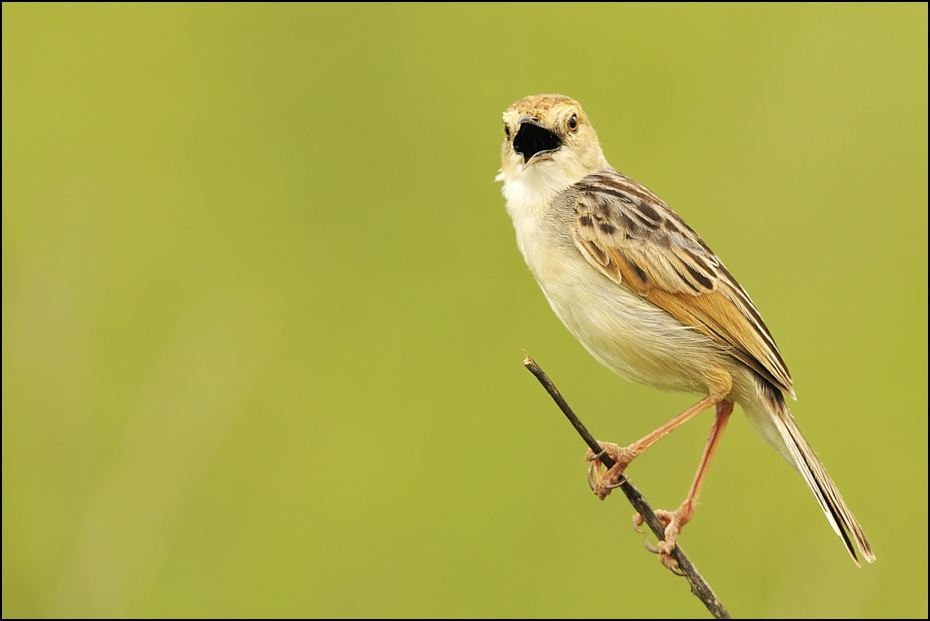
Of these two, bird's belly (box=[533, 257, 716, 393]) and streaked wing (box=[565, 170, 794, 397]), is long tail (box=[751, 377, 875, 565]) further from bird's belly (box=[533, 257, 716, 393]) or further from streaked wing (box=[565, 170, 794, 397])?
bird's belly (box=[533, 257, 716, 393])

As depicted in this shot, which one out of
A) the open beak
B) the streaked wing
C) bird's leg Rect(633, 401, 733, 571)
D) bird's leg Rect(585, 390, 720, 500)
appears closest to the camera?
bird's leg Rect(585, 390, 720, 500)

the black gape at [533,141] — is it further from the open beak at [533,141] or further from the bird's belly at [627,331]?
the bird's belly at [627,331]

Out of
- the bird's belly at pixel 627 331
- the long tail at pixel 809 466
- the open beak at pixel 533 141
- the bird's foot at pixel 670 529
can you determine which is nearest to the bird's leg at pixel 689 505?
the bird's foot at pixel 670 529

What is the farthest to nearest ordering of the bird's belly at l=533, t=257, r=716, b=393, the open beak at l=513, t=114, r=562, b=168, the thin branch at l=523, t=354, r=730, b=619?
the open beak at l=513, t=114, r=562, b=168
the bird's belly at l=533, t=257, r=716, b=393
the thin branch at l=523, t=354, r=730, b=619

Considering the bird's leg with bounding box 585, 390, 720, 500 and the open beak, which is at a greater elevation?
the open beak

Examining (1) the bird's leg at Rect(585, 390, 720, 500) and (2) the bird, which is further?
(2) the bird

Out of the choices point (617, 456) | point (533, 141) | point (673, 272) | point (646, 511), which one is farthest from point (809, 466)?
point (533, 141)

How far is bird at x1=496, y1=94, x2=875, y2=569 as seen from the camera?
4387 mm

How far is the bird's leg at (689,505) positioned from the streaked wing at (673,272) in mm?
→ 383

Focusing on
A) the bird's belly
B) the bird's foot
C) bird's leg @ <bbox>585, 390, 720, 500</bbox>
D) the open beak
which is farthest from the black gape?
the bird's foot

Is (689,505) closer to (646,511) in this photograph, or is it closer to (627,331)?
(627,331)

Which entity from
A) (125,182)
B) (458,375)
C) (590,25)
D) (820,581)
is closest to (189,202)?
(125,182)

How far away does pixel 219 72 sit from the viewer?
948cm

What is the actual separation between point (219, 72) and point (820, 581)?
6935 mm
